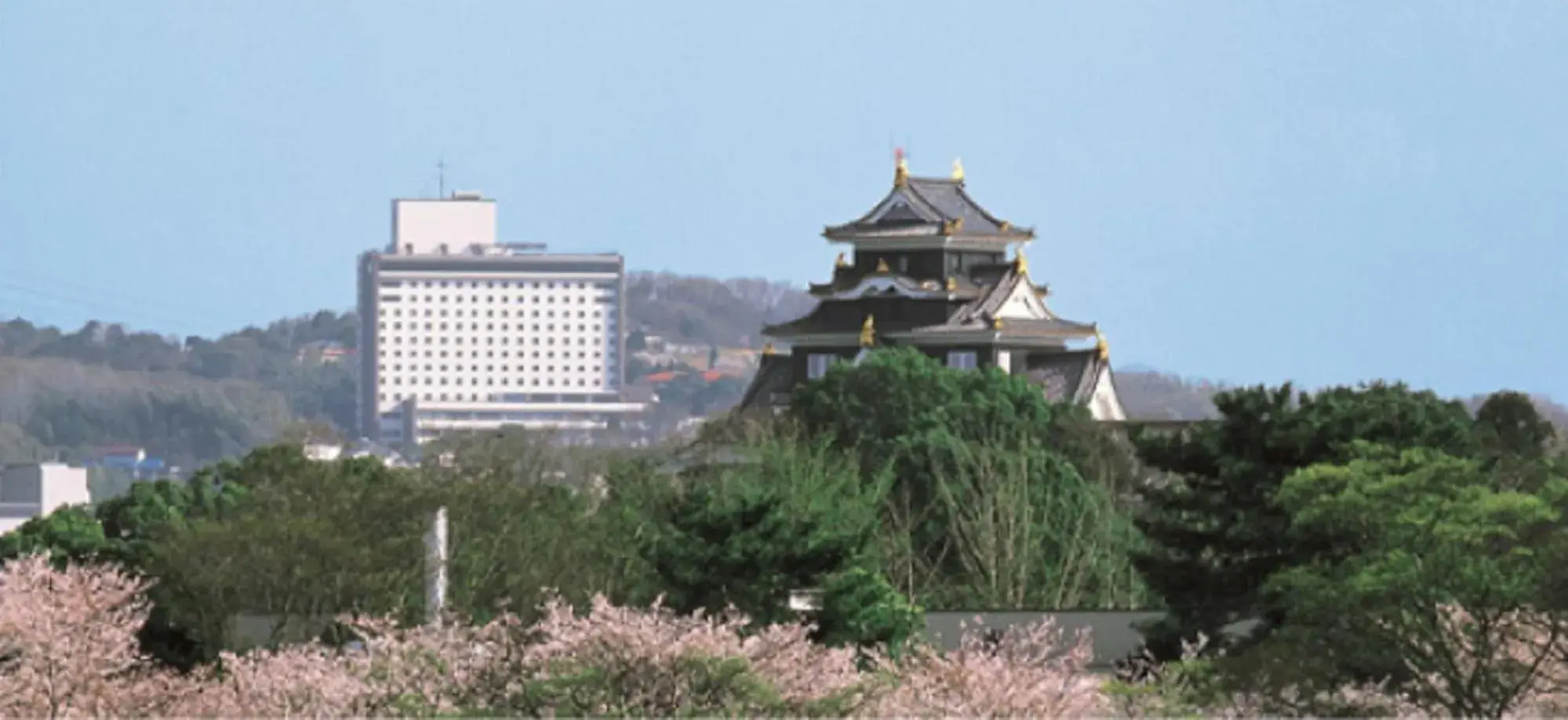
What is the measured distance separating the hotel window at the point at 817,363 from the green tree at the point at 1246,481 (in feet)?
121

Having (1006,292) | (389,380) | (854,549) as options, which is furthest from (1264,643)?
(389,380)

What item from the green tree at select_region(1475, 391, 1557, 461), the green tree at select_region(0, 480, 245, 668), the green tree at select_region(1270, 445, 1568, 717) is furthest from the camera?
the green tree at select_region(1475, 391, 1557, 461)

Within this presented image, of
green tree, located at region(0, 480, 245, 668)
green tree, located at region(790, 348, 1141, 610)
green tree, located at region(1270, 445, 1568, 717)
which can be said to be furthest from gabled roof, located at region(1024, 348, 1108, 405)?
green tree, located at region(1270, 445, 1568, 717)

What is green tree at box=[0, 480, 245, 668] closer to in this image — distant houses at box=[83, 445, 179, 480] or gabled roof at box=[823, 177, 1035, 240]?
gabled roof at box=[823, 177, 1035, 240]

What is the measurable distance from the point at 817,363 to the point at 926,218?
351 cm

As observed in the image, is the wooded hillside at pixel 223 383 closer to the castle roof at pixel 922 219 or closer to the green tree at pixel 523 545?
the castle roof at pixel 922 219

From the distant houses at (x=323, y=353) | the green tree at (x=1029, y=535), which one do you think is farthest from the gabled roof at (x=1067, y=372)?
the distant houses at (x=323, y=353)

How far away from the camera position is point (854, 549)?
24891 millimetres

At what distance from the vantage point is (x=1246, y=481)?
Result: 24984mm

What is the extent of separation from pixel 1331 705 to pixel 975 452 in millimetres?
23331

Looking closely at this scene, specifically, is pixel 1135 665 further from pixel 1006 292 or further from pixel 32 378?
pixel 32 378

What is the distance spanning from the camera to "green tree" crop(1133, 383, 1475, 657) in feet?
79.6

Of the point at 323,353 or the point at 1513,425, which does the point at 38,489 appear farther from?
the point at 1513,425

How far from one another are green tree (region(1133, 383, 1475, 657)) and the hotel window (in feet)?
121
